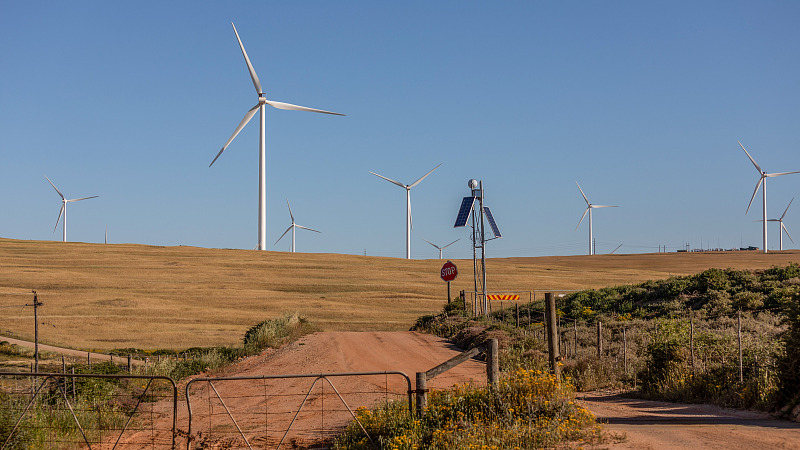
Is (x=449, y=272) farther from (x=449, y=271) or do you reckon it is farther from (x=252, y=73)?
(x=252, y=73)

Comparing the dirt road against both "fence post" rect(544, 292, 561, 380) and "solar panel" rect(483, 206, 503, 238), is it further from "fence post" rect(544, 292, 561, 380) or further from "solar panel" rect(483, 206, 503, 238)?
"solar panel" rect(483, 206, 503, 238)

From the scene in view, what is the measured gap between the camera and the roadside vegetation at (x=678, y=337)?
15461mm

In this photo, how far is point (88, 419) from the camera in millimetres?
15586

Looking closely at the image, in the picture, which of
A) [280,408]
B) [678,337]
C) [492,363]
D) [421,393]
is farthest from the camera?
[678,337]

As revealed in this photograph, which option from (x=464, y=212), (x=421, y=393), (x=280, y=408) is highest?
(x=464, y=212)

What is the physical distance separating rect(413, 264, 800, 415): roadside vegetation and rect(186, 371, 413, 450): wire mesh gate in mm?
4081

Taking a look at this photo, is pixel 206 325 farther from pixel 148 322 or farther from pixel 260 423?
pixel 260 423

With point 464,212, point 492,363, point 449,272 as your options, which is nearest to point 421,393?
point 492,363

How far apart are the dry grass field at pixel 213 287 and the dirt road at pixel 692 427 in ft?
100.0

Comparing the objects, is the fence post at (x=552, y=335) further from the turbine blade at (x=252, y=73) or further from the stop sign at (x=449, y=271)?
the turbine blade at (x=252, y=73)

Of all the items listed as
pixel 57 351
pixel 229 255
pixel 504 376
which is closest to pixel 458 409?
pixel 504 376

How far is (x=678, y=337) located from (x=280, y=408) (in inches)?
434

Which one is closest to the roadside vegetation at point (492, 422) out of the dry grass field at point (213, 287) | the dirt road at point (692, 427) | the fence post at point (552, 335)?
the dirt road at point (692, 427)

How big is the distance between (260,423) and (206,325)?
1365 inches
